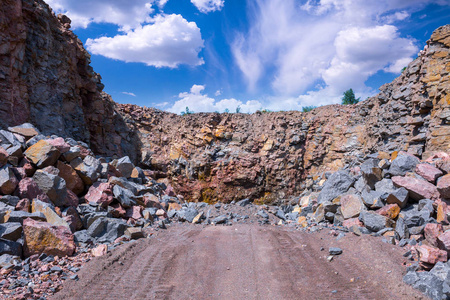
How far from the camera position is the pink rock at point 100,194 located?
6.93 m

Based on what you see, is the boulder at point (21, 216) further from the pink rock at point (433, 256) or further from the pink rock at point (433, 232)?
the pink rock at point (433, 232)

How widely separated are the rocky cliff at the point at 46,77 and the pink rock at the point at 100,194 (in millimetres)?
3432

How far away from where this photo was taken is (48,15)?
982cm

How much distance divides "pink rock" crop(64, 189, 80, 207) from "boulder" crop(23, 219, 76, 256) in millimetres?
1506

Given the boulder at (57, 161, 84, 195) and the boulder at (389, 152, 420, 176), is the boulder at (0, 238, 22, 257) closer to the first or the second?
the boulder at (57, 161, 84, 195)

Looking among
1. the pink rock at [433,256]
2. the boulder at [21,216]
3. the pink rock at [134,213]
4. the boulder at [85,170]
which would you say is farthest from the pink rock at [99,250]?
the pink rock at [433,256]

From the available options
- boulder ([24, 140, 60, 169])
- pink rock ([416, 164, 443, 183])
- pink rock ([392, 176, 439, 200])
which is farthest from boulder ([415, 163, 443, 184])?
boulder ([24, 140, 60, 169])

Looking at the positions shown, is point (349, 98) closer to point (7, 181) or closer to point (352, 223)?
point (352, 223)

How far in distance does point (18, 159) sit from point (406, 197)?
9.68 m

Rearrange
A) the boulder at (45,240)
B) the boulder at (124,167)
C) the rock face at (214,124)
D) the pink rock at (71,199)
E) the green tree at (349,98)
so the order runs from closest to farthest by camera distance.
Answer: the boulder at (45,240)
the pink rock at (71,199)
the rock face at (214,124)
the boulder at (124,167)
the green tree at (349,98)

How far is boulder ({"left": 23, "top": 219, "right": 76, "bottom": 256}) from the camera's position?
4.63 m

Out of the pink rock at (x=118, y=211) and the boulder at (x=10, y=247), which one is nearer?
the boulder at (x=10, y=247)

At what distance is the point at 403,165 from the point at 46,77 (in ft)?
40.6

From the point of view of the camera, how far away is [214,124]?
59.9ft
